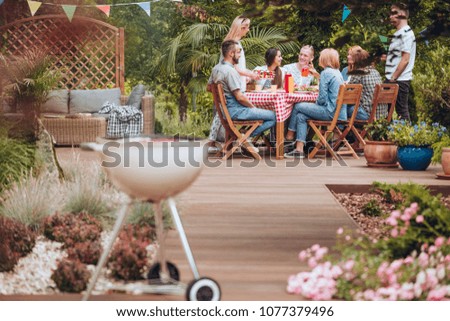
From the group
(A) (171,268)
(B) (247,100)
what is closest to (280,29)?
(B) (247,100)

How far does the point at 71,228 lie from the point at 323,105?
4093 mm

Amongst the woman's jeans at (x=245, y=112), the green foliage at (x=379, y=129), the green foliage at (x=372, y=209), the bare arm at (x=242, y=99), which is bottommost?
the green foliage at (x=372, y=209)

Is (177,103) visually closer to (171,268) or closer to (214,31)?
(214,31)

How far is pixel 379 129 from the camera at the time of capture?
754 centimetres

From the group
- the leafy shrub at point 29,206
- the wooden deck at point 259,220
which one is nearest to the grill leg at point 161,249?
the wooden deck at point 259,220

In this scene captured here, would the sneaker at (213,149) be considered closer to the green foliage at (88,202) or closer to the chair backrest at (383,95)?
the chair backrest at (383,95)

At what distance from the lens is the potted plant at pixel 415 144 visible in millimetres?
7066

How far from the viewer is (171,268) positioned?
338 centimetres

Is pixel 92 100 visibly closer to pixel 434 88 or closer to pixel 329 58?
pixel 329 58

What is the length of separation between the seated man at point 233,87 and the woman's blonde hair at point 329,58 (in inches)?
27.8

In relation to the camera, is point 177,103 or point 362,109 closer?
point 362,109

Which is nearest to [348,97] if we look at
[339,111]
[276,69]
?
[339,111]

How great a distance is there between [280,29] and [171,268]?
29.3ft

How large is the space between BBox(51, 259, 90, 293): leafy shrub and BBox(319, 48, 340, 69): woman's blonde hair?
4.78 m
